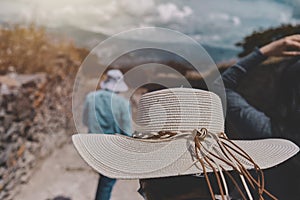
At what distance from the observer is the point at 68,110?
13.3 ft

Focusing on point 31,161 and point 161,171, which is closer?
point 161,171

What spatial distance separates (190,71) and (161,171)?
2.58 ft

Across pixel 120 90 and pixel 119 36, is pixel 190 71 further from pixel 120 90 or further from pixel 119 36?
pixel 120 90

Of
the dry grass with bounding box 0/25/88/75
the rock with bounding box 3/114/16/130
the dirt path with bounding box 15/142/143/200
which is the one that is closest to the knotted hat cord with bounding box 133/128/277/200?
the dirt path with bounding box 15/142/143/200

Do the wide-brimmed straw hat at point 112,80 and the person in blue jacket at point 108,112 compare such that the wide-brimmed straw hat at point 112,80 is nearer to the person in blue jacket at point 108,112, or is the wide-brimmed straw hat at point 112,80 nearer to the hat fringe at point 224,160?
the person in blue jacket at point 108,112

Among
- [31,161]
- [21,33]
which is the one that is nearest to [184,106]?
[31,161]

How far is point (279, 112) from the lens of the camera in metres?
1.20

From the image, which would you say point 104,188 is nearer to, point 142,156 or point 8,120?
point 8,120

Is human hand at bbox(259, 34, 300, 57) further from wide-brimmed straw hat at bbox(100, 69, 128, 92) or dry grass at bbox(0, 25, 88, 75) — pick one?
dry grass at bbox(0, 25, 88, 75)

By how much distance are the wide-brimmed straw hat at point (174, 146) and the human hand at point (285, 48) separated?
446 millimetres

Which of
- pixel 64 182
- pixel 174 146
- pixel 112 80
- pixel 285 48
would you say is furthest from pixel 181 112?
pixel 64 182

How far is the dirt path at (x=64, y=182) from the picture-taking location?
8.87ft

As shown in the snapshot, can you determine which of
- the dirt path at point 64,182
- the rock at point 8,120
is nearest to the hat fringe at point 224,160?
the dirt path at point 64,182

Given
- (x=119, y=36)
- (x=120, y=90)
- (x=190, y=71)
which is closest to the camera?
(x=190, y=71)
